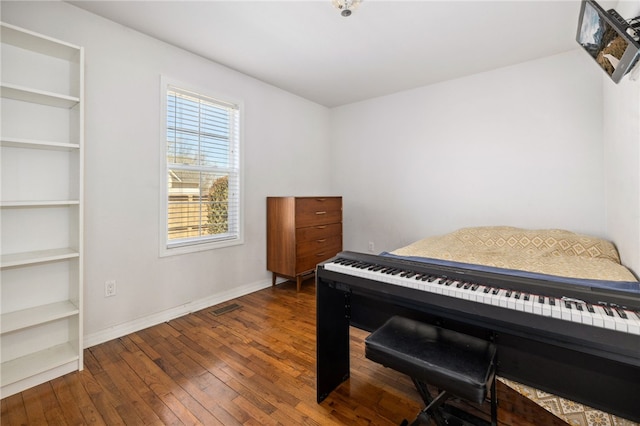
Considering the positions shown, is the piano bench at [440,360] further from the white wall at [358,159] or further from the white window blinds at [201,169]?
the white window blinds at [201,169]

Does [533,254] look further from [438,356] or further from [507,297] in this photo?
[438,356]

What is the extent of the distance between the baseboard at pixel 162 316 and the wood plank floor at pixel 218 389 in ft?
0.21

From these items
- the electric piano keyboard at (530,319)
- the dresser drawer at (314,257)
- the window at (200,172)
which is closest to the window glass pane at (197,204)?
the window at (200,172)

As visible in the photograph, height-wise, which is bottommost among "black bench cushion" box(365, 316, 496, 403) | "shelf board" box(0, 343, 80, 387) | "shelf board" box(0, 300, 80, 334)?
"shelf board" box(0, 343, 80, 387)

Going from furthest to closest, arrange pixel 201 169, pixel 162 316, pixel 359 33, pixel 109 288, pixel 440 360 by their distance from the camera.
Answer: pixel 201 169
pixel 162 316
pixel 359 33
pixel 109 288
pixel 440 360

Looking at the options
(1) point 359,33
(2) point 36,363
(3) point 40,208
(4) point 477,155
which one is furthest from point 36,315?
(4) point 477,155

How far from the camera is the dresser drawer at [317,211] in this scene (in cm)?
307

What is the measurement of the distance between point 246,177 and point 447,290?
98.5 inches

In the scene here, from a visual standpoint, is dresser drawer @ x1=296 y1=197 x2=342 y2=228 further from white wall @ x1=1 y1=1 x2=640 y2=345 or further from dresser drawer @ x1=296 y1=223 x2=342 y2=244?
white wall @ x1=1 y1=1 x2=640 y2=345

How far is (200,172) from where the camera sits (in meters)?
2.71

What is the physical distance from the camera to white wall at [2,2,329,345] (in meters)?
2.00

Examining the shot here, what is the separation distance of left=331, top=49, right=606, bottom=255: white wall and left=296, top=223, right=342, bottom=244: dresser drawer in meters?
0.60

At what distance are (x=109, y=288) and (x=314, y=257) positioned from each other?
1.94m

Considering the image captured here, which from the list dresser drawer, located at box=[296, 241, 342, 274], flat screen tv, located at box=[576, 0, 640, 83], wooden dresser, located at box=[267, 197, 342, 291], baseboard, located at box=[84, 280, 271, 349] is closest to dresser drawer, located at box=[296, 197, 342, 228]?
wooden dresser, located at box=[267, 197, 342, 291]
